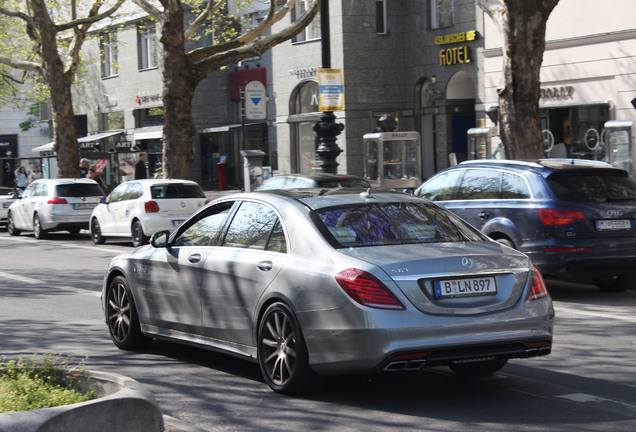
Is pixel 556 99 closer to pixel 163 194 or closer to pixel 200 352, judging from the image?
pixel 163 194

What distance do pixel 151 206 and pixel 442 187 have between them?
27.6 ft

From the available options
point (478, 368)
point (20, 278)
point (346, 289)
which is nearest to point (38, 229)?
point (20, 278)

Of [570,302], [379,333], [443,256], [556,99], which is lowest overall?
[570,302]

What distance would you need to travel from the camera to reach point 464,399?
261 inches

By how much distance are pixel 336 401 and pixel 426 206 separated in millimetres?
1713

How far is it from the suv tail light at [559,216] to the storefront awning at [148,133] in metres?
33.4

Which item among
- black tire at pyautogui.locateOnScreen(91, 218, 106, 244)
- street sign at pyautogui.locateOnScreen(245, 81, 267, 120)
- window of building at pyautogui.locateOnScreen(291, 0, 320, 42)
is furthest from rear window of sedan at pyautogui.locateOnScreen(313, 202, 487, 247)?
window of building at pyautogui.locateOnScreen(291, 0, 320, 42)

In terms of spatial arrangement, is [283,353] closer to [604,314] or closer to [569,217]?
[604,314]

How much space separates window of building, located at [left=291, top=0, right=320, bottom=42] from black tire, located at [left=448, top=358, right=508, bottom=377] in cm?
2722

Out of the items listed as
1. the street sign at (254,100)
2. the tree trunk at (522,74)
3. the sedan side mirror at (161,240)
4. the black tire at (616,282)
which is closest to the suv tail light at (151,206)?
the street sign at (254,100)

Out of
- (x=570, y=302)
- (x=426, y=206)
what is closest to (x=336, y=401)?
(x=426, y=206)

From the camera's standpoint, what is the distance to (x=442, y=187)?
44.5ft

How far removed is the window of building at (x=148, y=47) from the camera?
4412 cm

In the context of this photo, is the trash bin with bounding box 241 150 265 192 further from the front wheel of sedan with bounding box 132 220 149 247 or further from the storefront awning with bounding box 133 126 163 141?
the storefront awning with bounding box 133 126 163 141
